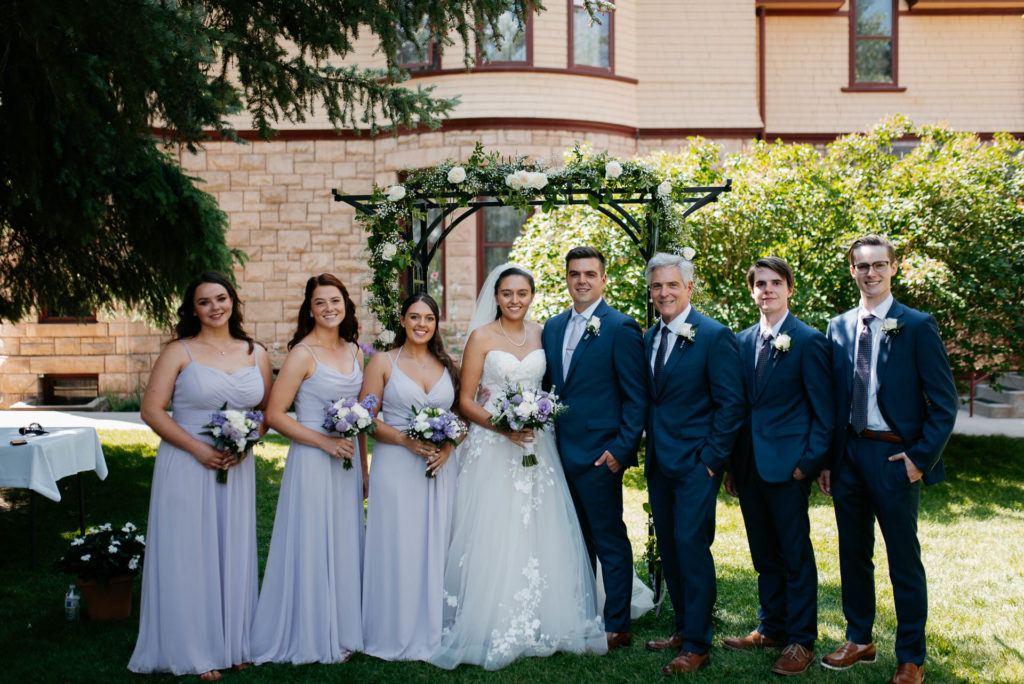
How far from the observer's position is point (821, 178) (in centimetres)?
941

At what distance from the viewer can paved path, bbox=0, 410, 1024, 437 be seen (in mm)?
11555

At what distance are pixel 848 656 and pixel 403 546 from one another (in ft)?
8.73

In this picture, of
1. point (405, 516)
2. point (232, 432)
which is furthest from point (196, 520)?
point (405, 516)

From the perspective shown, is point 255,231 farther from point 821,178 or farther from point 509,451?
point 509,451

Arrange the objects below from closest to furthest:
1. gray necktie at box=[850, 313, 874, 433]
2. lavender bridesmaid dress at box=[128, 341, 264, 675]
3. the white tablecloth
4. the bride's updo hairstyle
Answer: gray necktie at box=[850, 313, 874, 433] → lavender bridesmaid dress at box=[128, 341, 264, 675] → the bride's updo hairstyle → the white tablecloth

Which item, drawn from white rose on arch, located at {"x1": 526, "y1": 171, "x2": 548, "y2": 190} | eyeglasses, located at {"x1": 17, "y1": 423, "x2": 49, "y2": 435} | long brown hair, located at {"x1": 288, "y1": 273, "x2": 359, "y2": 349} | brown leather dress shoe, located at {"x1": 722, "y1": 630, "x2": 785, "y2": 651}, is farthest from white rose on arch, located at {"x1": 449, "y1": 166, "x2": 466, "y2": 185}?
eyeglasses, located at {"x1": 17, "y1": 423, "x2": 49, "y2": 435}

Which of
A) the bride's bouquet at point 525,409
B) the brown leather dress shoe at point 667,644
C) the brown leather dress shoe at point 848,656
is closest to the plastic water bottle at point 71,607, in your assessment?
the bride's bouquet at point 525,409

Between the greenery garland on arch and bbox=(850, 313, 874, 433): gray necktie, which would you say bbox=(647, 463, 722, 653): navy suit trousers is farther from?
the greenery garland on arch

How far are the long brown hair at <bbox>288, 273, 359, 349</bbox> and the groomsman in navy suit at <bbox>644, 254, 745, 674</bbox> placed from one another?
75.4 inches

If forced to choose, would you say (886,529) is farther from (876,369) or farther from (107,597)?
(107,597)

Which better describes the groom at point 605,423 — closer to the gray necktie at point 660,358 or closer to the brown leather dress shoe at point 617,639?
the brown leather dress shoe at point 617,639

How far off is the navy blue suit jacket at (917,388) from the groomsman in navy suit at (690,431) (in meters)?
0.79

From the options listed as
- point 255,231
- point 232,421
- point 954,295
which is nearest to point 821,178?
point 954,295

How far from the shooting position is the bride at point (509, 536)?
462 centimetres
